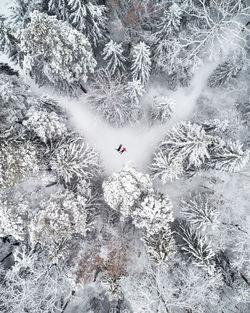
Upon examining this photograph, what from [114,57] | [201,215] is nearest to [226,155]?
[201,215]

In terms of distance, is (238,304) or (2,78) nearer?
(2,78)

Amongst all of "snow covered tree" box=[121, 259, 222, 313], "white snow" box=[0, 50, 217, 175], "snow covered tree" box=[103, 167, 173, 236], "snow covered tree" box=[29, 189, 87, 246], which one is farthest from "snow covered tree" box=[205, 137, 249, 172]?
"snow covered tree" box=[29, 189, 87, 246]

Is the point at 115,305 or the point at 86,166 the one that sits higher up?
the point at 86,166

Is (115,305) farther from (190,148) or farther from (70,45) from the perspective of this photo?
(70,45)

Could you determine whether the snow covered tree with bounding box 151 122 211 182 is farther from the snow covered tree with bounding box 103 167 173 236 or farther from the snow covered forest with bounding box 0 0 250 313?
the snow covered tree with bounding box 103 167 173 236

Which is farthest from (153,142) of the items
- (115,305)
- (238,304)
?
(238,304)
